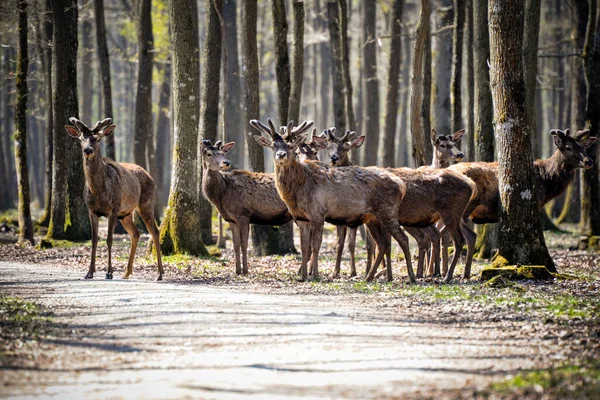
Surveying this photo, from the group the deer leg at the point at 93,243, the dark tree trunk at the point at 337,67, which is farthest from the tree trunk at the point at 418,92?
the deer leg at the point at 93,243

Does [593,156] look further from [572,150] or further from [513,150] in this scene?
[513,150]

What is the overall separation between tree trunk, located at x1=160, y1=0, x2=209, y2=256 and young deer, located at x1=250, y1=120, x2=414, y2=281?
3.62 metres

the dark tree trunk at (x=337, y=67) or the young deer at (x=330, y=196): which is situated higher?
the dark tree trunk at (x=337, y=67)

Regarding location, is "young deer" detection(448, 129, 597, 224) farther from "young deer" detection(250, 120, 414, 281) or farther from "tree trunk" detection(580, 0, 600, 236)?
"tree trunk" detection(580, 0, 600, 236)

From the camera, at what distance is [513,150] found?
14.4 m

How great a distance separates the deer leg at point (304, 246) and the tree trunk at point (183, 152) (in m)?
3.63

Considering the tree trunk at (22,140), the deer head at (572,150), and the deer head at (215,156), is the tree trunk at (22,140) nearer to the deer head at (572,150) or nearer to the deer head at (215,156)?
the deer head at (215,156)

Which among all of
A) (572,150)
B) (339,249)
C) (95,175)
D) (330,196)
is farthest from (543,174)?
(95,175)

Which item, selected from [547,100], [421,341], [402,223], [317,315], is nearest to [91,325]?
[317,315]

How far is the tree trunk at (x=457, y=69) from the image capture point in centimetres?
2086

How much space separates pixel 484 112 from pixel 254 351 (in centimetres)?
1219

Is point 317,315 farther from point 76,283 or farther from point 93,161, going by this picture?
point 93,161

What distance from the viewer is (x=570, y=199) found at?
31.7 meters

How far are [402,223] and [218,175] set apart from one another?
4206 millimetres
